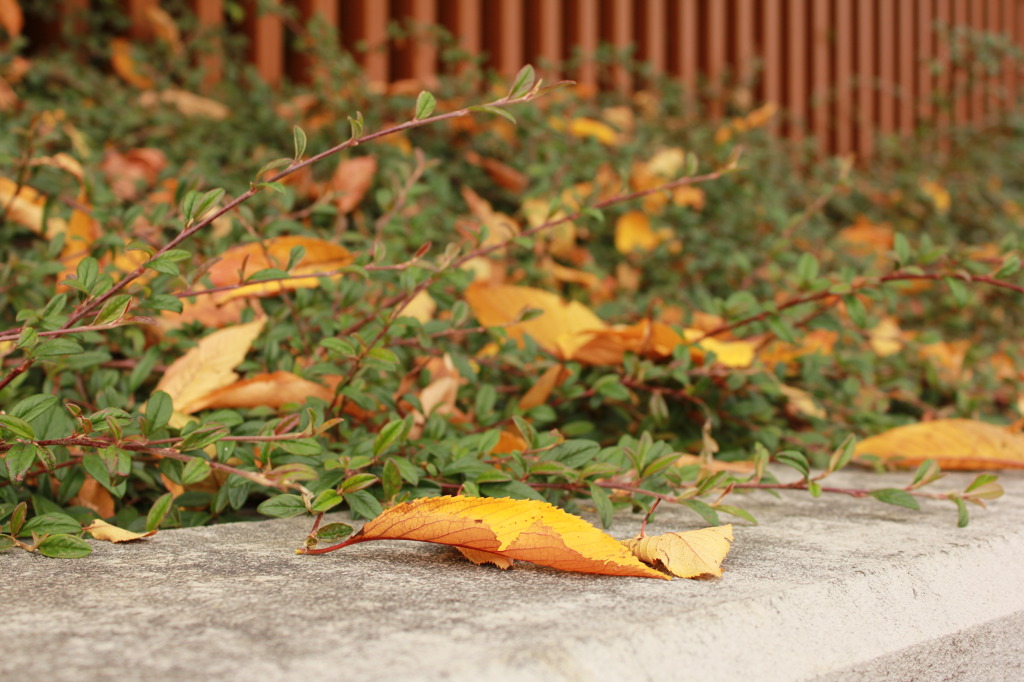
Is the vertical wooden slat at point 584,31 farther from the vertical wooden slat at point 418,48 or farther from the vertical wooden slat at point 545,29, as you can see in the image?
the vertical wooden slat at point 418,48

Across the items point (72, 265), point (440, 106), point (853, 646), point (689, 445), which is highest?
point (440, 106)

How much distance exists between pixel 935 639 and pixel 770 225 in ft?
6.30

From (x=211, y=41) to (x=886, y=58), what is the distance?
11.8ft

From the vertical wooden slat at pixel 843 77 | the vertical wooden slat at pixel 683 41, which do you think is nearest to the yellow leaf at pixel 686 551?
the vertical wooden slat at pixel 683 41

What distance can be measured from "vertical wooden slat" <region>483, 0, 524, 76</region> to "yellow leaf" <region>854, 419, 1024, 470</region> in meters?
2.02

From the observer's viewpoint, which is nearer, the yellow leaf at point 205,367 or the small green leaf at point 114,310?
the small green leaf at point 114,310

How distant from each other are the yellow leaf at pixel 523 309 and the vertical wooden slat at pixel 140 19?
150 cm

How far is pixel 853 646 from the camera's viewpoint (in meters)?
0.74

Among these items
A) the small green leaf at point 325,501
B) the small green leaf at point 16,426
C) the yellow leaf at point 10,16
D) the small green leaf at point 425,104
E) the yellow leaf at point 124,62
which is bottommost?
the small green leaf at point 325,501

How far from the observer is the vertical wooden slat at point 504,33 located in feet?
10.1

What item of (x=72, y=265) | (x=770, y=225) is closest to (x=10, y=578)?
(x=72, y=265)

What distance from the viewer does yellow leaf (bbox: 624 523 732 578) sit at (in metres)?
0.77

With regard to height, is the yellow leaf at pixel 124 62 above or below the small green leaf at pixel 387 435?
above

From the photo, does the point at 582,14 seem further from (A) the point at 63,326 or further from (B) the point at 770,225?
(A) the point at 63,326
